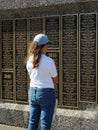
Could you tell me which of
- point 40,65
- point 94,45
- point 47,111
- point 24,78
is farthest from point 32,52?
point 24,78

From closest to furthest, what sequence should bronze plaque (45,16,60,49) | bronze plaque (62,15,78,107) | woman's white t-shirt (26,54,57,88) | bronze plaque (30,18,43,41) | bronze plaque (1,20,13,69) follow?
woman's white t-shirt (26,54,57,88) → bronze plaque (62,15,78,107) → bronze plaque (45,16,60,49) → bronze plaque (30,18,43,41) → bronze plaque (1,20,13,69)

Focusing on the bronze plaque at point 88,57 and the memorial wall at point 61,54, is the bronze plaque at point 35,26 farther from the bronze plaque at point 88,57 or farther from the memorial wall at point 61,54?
the bronze plaque at point 88,57

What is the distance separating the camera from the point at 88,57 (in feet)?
21.3

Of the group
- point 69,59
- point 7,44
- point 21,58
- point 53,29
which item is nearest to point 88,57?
point 69,59

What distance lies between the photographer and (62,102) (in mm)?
6859

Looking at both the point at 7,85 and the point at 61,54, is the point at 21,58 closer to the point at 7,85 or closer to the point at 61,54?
the point at 7,85

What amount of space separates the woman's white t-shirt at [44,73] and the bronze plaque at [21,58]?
6.41ft

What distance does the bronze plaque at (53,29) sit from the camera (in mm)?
6824

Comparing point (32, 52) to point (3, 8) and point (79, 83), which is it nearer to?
point (79, 83)

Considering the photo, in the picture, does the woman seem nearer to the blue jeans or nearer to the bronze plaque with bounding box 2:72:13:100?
the blue jeans

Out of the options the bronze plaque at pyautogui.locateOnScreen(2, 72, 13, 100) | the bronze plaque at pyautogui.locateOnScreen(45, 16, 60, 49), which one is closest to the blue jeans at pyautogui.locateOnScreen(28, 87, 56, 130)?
the bronze plaque at pyautogui.locateOnScreen(45, 16, 60, 49)

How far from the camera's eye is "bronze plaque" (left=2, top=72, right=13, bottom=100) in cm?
754

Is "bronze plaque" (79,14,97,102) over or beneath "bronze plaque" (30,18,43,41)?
beneath

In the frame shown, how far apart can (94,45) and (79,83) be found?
2.16 feet
